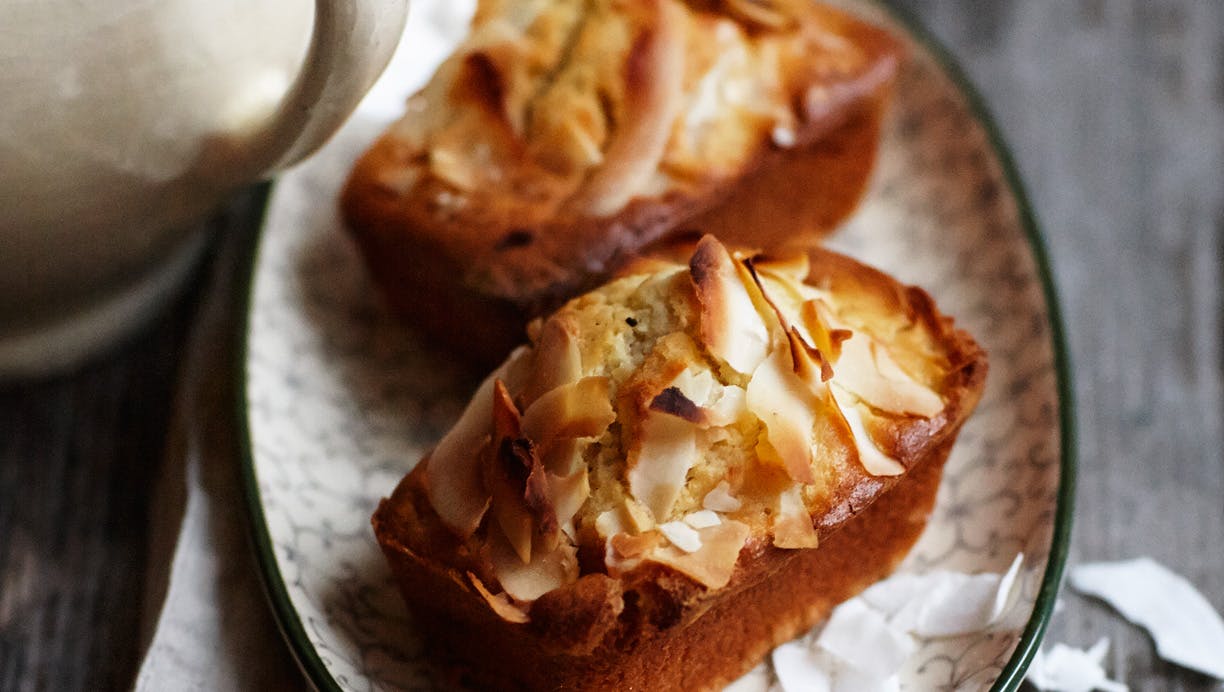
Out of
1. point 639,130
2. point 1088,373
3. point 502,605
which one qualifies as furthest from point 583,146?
point 1088,373

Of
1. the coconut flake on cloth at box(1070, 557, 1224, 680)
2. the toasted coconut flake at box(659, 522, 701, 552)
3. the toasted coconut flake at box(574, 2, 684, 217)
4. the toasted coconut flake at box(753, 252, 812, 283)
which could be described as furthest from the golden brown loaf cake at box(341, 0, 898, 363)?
the coconut flake on cloth at box(1070, 557, 1224, 680)

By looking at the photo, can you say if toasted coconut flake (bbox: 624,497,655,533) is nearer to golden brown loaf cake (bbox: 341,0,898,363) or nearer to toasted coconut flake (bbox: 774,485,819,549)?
toasted coconut flake (bbox: 774,485,819,549)

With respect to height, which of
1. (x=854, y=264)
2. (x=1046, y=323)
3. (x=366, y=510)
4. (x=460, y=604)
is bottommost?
(x=366, y=510)

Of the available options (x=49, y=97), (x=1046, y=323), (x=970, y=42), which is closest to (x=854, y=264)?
(x=1046, y=323)

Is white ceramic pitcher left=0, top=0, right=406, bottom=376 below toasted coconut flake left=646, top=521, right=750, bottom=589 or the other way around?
the other way around

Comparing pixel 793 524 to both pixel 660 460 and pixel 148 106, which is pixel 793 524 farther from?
pixel 148 106

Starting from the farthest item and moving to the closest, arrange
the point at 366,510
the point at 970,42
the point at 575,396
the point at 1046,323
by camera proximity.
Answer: the point at 970,42 < the point at 1046,323 < the point at 366,510 < the point at 575,396

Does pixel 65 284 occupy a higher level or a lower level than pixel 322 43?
lower

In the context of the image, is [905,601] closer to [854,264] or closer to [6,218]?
[854,264]
